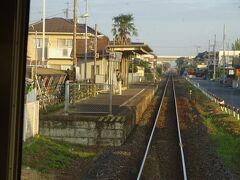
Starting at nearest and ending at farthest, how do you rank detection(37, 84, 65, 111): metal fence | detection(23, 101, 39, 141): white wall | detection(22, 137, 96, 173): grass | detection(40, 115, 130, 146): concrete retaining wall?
1. detection(22, 137, 96, 173): grass
2. detection(23, 101, 39, 141): white wall
3. detection(40, 115, 130, 146): concrete retaining wall
4. detection(37, 84, 65, 111): metal fence

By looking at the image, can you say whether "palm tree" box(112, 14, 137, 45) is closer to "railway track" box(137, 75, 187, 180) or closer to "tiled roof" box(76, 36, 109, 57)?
"tiled roof" box(76, 36, 109, 57)

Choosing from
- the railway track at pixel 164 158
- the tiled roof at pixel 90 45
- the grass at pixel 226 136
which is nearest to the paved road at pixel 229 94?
the grass at pixel 226 136

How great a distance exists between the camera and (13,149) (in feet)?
11.0

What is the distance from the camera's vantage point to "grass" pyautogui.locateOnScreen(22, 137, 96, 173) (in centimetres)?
1075

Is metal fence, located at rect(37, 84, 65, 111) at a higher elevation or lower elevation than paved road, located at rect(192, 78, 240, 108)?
higher

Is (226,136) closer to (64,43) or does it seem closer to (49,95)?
(49,95)

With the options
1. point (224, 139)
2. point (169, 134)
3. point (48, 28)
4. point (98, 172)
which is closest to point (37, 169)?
point (98, 172)

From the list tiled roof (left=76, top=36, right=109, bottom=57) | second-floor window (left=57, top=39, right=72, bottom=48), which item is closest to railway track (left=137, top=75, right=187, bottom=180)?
tiled roof (left=76, top=36, right=109, bottom=57)

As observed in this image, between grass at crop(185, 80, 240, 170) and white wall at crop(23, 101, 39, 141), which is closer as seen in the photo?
white wall at crop(23, 101, 39, 141)

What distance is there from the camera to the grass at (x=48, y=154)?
10745mm

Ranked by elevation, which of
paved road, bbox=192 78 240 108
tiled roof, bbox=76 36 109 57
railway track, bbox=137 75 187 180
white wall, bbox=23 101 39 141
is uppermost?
tiled roof, bbox=76 36 109 57

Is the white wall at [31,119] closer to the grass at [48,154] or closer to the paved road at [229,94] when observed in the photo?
the grass at [48,154]

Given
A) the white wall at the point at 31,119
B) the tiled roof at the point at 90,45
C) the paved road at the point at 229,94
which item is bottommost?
the paved road at the point at 229,94

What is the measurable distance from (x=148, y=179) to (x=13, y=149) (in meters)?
7.17
